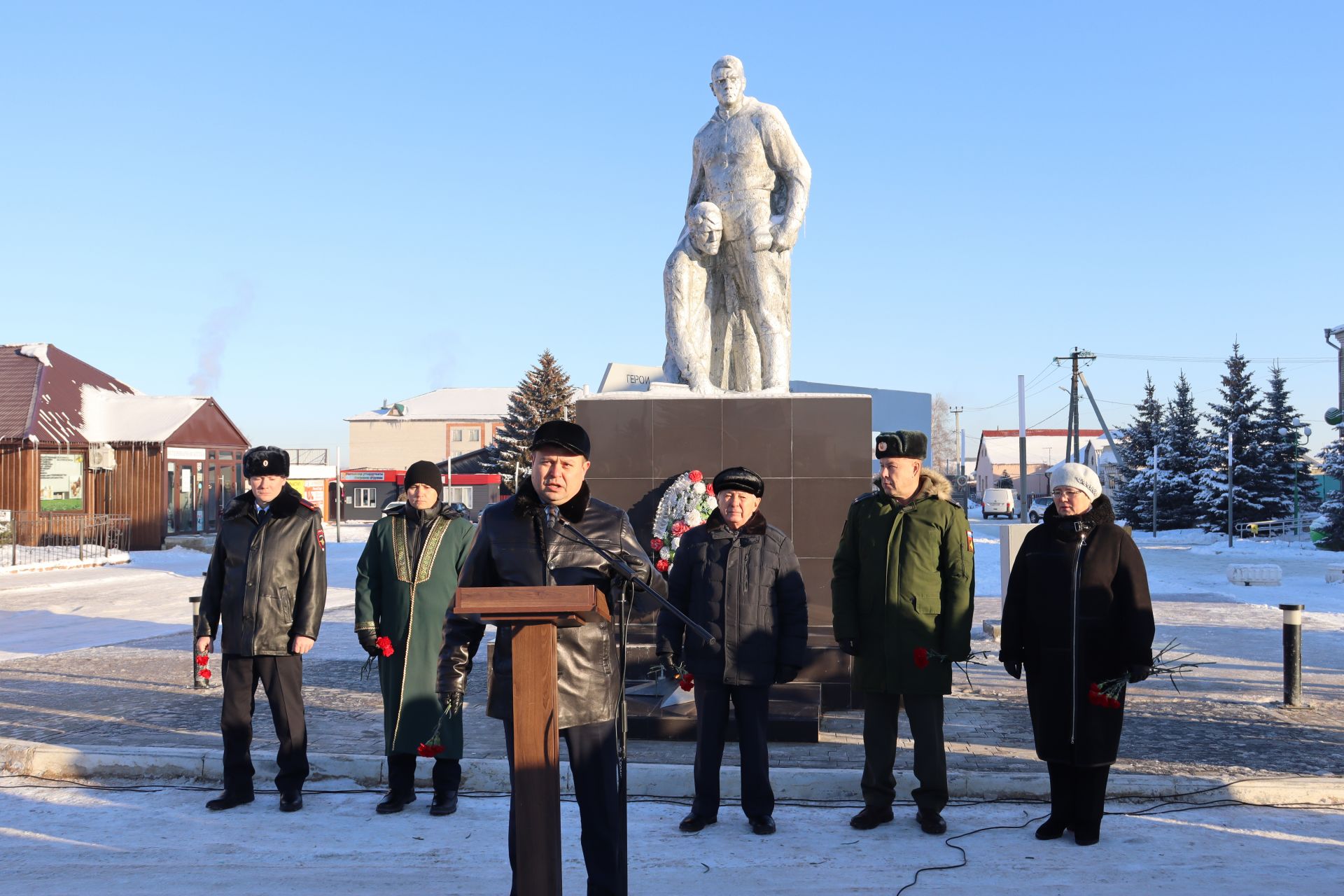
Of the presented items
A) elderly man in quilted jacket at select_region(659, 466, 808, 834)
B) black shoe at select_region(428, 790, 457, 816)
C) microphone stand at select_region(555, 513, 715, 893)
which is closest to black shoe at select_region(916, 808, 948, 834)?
elderly man in quilted jacket at select_region(659, 466, 808, 834)

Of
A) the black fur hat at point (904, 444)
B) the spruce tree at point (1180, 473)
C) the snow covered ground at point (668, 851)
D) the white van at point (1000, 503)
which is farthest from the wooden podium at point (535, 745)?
the white van at point (1000, 503)

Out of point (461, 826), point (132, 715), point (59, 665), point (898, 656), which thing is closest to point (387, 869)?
point (461, 826)

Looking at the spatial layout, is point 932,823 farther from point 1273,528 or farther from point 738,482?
point 1273,528

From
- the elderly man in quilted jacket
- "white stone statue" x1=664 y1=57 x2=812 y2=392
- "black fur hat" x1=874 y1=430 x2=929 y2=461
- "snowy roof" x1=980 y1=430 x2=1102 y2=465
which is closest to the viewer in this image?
the elderly man in quilted jacket

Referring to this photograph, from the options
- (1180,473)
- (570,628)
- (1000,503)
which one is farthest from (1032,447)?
(570,628)

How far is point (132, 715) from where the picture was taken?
25.6 ft

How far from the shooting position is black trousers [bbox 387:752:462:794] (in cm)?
550

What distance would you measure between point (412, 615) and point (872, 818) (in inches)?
99.9

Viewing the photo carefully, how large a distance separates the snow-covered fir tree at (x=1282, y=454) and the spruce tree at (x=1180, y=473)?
238 centimetres

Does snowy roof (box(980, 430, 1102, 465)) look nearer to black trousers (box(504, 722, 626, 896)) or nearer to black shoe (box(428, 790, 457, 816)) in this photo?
black shoe (box(428, 790, 457, 816))

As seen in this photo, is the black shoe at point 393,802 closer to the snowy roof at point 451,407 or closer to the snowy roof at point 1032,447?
the snowy roof at point 451,407

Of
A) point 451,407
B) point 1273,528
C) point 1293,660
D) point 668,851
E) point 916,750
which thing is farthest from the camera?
point 451,407

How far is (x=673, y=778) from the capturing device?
581cm

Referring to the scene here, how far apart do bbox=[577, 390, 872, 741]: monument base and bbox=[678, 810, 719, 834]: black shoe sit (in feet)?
8.33
